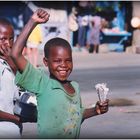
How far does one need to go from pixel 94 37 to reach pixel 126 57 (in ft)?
6.77

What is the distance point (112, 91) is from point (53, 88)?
8254 millimetres

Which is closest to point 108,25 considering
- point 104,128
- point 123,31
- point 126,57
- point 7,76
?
point 123,31

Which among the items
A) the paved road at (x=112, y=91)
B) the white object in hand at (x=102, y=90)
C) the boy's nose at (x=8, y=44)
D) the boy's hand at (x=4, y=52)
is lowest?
the paved road at (x=112, y=91)

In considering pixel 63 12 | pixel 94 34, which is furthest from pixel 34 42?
pixel 63 12

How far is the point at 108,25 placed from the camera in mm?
21906

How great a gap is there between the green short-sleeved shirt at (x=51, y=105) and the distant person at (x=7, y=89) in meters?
0.27

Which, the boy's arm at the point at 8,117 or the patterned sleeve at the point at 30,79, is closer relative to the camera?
the patterned sleeve at the point at 30,79

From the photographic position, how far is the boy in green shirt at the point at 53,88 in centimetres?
312

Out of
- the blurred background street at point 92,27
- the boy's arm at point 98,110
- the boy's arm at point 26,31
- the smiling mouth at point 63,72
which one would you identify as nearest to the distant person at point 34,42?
the blurred background street at point 92,27

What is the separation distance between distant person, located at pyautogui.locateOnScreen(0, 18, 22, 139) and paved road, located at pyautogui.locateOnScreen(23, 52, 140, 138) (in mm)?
3479

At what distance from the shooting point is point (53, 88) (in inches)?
127

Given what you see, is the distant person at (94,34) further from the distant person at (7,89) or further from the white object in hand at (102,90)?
the white object in hand at (102,90)

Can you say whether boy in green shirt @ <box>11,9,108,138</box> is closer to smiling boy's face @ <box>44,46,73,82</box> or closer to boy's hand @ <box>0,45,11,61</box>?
smiling boy's face @ <box>44,46,73,82</box>

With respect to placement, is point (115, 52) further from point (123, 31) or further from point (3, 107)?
point (3, 107)
